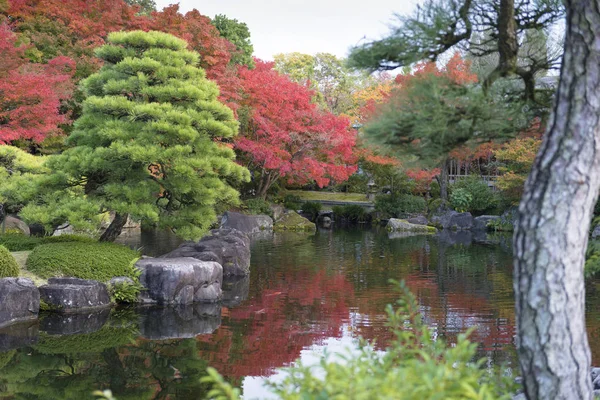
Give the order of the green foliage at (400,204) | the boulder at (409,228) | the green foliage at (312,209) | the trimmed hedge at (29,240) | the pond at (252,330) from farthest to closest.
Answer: the green foliage at (312,209) < the green foliage at (400,204) < the boulder at (409,228) < the trimmed hedge at (29,240) < the pond at (252,330)

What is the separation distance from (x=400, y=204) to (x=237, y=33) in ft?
29.0

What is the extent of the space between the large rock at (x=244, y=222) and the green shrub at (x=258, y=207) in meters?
0.86

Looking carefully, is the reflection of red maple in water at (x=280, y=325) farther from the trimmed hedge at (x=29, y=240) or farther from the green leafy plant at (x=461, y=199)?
the green leafy plant at (x=461, y=199)

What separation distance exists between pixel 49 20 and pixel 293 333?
43.8ft

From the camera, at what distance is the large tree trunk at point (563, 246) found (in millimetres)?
2977

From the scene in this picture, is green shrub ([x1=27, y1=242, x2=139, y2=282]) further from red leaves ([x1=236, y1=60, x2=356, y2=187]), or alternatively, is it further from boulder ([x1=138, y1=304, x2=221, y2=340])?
red leaves ([x1=236, y1=60, x2=356, y2=187])

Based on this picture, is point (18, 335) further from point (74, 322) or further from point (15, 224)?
point (15, 224)

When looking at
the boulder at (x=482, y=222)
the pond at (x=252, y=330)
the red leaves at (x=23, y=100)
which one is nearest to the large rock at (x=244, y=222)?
the pond at (x=252, y=330)

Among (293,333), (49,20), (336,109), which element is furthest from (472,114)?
(336,109)

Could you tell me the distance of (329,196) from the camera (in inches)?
1102

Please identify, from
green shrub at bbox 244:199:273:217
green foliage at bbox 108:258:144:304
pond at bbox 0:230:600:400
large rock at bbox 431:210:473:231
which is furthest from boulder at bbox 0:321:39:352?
large rock at bbox 431:210:473:231

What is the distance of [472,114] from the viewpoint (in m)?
3.73

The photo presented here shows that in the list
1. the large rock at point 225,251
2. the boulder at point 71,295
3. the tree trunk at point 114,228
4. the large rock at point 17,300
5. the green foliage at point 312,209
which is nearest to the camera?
the large rock at point 17,300

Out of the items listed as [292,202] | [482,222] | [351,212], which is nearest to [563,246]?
[482,222]
